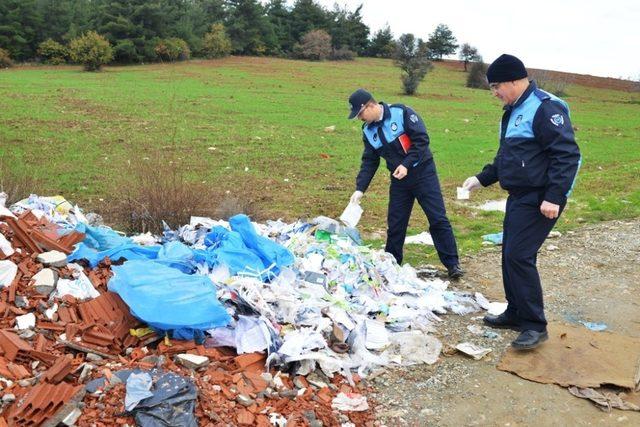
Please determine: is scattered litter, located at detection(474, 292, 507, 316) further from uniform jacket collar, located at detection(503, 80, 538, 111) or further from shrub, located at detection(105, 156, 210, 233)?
shrub, located at detection(105, 156, 210, 233)

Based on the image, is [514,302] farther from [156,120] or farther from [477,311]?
[156,120]

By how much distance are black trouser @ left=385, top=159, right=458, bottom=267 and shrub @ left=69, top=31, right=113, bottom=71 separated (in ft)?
107

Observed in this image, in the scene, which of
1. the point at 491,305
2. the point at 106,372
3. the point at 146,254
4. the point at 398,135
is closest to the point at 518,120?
the point at 398,135

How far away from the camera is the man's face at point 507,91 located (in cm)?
395

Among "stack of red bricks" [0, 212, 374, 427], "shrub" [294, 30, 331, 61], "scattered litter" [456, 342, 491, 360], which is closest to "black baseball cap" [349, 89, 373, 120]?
"scattered litter" [456, 342, 491, 360]

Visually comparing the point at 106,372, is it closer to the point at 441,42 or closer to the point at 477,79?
the point at 477,79

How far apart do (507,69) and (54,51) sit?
40.3 metres

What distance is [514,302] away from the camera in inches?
174

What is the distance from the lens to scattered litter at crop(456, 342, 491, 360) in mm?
4102

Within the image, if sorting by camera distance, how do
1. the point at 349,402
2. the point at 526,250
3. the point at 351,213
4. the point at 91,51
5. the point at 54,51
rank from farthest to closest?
the point at 54,51
the point at 91,51
the point at 351,213
the point at 526,250
the point at 349,402

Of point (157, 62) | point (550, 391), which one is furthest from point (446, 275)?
point (157, 62)

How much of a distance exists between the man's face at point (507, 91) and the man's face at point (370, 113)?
Result: 4.79 feet

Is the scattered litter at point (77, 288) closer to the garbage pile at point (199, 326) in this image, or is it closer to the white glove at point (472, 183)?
the garbage pile at point (199, 326)

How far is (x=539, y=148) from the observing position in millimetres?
3857
